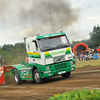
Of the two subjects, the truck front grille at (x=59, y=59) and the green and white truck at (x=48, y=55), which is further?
the truck front grille at (x=59, y=59)

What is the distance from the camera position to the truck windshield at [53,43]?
10.4 metres

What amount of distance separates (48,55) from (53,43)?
0.82 meters

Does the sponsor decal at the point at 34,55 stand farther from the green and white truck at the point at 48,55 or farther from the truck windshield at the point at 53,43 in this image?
the truck windshield at the point at 53,43

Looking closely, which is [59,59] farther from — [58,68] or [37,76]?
[37,76]

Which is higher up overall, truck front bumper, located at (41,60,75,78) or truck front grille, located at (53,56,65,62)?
truck front grille, located at (53,56,65,62)

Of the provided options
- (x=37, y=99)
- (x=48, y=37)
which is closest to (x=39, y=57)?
(x=48, y=37)

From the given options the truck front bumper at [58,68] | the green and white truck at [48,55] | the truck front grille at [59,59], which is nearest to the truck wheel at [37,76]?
the green and white truck at [48,55]

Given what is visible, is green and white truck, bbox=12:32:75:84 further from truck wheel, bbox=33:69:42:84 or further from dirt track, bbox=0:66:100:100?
dirt track, bbox=0:66:100:100

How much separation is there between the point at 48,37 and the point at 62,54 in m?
1.27

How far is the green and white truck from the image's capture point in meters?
10.3

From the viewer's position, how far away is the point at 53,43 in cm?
1064

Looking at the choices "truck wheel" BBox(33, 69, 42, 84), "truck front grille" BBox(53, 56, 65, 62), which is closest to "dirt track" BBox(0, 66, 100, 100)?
"truck wheel" BBox(33, 69, 42, 84)

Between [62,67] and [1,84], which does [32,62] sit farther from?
[1,84]

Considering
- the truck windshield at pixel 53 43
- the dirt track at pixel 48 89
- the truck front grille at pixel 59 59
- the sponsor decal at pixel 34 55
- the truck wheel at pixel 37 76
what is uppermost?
the truck windshield at pixel 53 43
